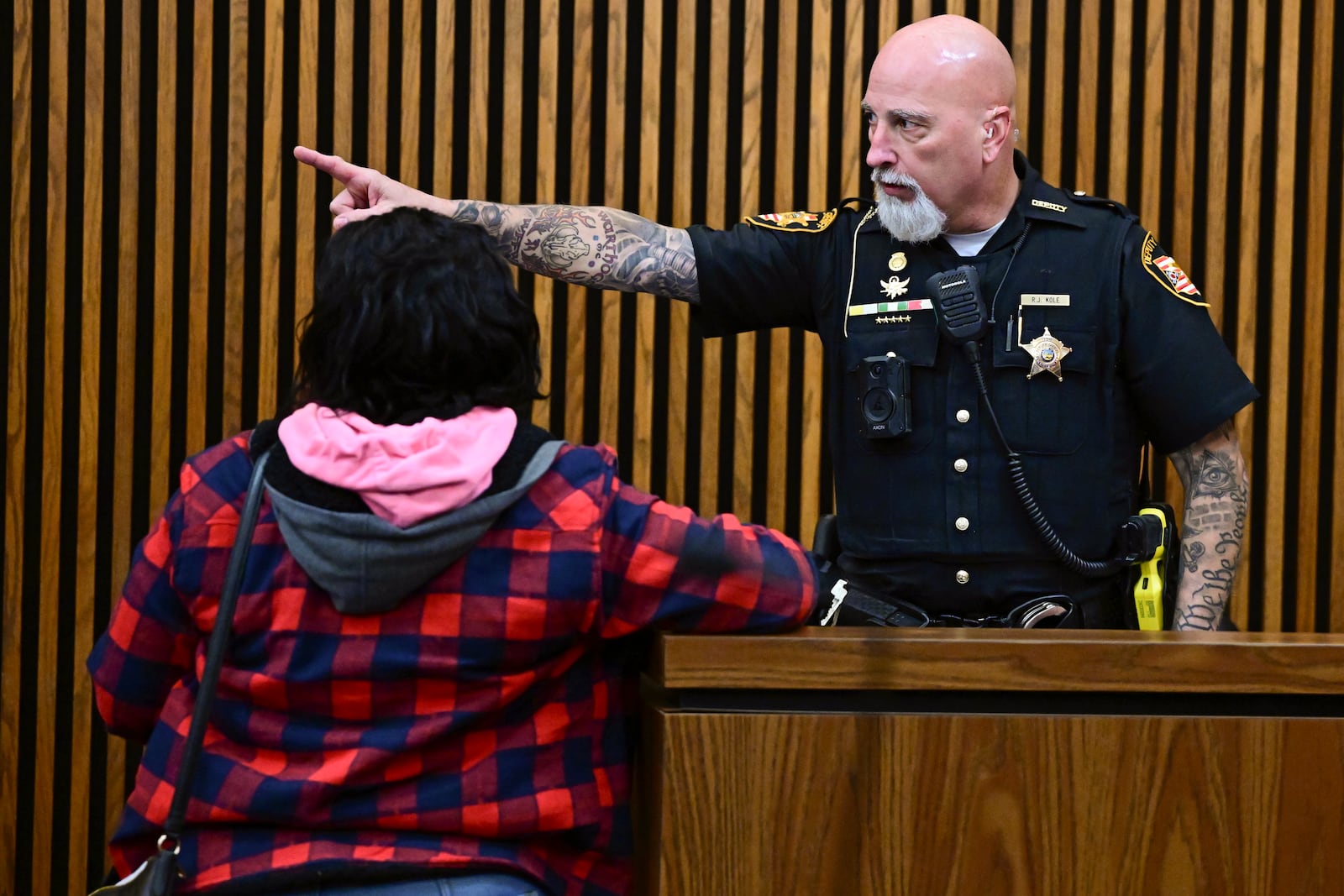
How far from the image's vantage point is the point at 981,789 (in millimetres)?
1390

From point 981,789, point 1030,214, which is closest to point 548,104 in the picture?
point 1030,214

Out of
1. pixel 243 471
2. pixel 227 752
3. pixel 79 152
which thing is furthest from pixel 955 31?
pixel 79 152

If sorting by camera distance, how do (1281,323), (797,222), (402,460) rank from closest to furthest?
(402,460), (797,222), (1281,323)

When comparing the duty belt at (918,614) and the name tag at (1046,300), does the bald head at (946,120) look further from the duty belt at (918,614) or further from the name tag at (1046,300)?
the duty belt at (918,614)

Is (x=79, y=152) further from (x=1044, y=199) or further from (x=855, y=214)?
(x=1044, y=199)

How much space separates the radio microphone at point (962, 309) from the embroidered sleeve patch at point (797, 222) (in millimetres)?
289

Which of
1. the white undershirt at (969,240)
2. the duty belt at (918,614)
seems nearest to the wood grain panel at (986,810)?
the duty belt at (918,614)

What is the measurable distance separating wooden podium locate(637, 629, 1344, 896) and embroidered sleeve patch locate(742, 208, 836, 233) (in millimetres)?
1204

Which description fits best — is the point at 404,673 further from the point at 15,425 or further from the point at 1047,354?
the point at 15,425

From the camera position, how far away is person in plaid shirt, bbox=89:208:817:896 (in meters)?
1.29

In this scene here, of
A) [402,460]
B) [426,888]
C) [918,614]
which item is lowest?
[426,888]

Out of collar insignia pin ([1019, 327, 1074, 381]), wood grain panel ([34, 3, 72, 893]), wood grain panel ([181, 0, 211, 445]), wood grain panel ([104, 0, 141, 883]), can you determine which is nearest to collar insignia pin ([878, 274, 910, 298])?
collar insignia pin ([1019, 327, 1074, 381])

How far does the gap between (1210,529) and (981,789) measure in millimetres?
1035

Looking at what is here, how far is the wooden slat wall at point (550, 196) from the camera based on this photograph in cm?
342
